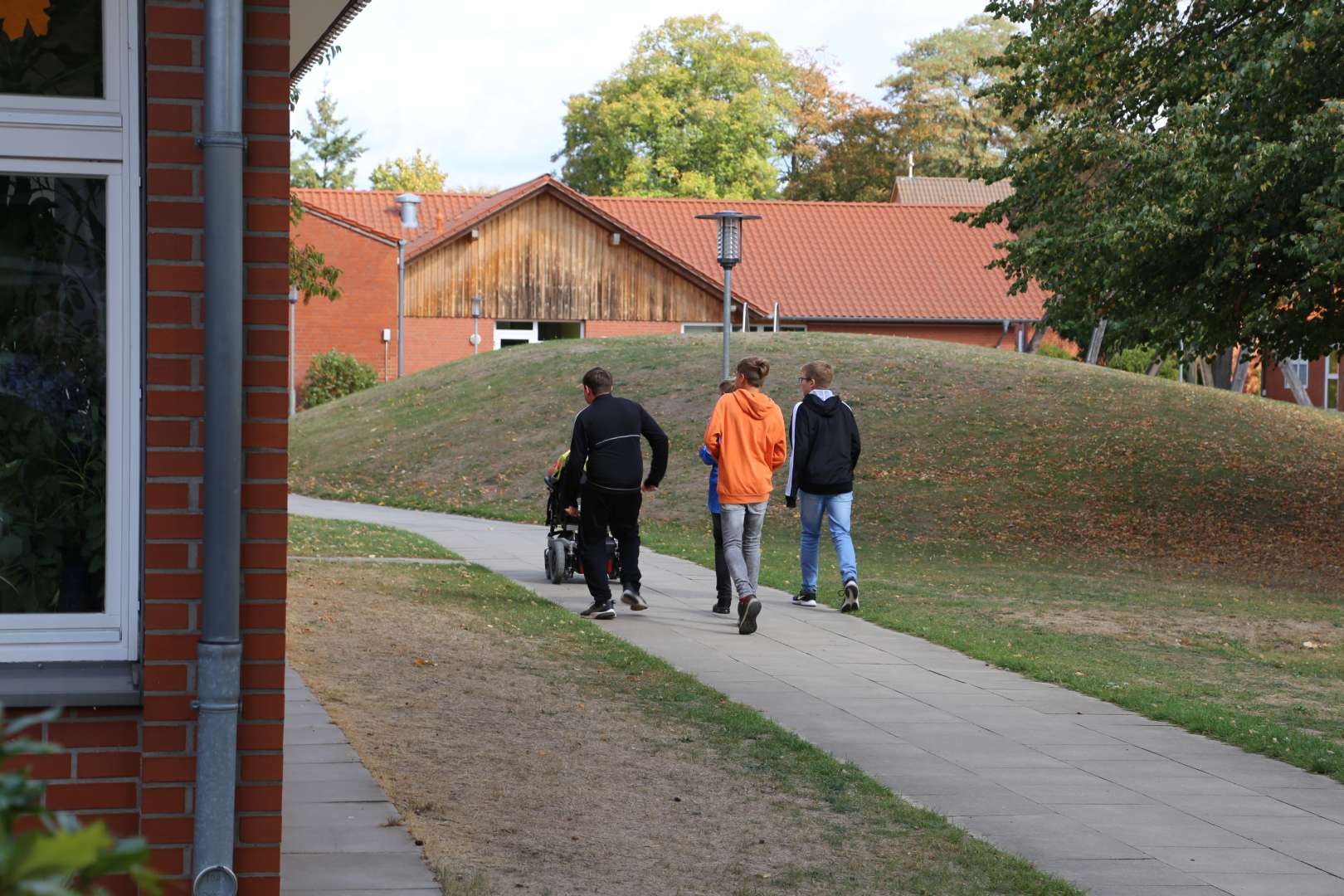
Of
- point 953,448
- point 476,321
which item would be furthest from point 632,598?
point 476,321

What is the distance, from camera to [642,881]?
5.11 meters

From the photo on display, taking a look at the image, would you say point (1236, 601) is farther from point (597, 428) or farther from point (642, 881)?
point (642, 881)

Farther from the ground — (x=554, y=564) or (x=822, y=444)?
(x=822, y=444)

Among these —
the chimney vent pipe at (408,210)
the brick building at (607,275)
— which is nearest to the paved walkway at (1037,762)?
the brick building at (607,275)

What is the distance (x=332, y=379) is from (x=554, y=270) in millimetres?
9617

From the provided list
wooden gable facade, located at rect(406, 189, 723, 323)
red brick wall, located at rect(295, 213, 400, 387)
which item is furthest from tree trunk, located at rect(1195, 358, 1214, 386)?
red brick wall, located at rect(295, 213, 400, 387)

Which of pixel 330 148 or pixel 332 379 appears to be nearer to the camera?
pixel 332 379

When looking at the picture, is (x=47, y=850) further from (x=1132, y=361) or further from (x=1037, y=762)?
(x=1132, y=361)

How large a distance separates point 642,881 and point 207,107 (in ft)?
9.31

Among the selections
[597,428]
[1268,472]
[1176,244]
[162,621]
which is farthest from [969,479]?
[162,621]

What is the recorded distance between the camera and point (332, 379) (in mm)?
42188

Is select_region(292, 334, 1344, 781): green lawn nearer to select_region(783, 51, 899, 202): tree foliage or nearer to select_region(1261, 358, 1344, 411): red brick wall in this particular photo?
select_region(1261, 358, 1344, 411): red brick wall

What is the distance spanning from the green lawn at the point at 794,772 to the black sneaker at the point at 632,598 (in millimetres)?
504

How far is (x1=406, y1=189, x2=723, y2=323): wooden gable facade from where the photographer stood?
159 ft
